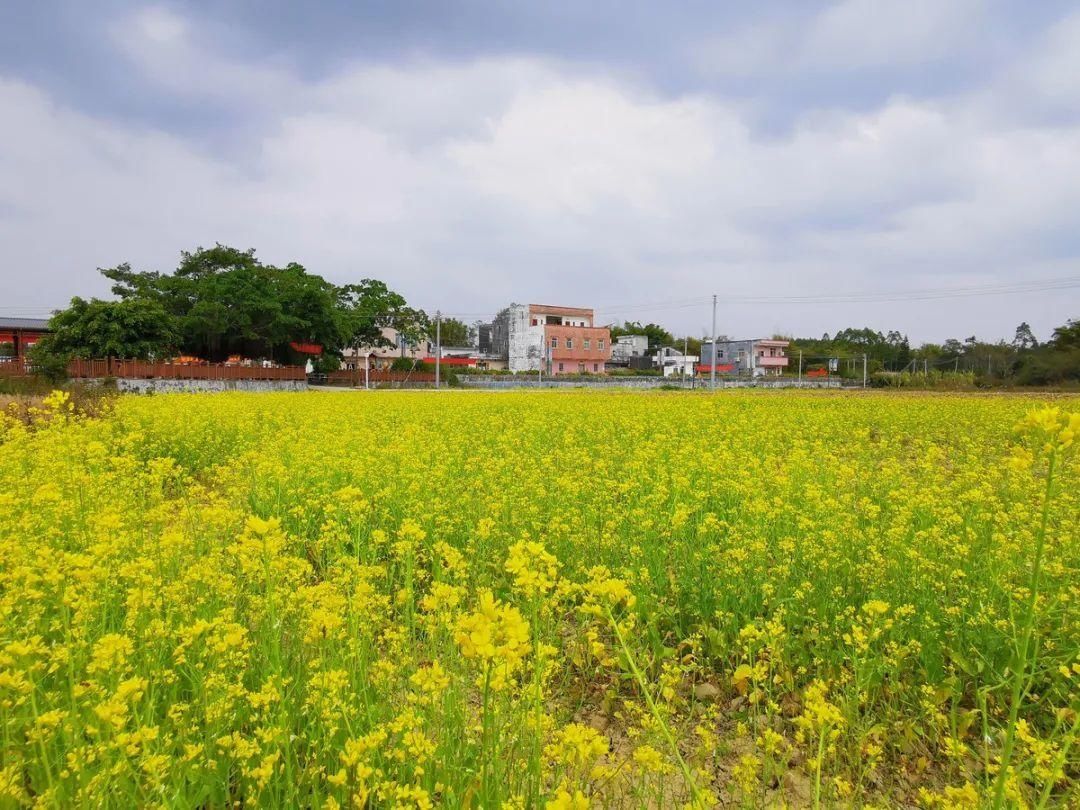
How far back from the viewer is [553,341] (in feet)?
196

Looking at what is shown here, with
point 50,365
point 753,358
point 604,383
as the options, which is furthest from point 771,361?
point 50,365

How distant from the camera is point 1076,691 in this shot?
9.19ft

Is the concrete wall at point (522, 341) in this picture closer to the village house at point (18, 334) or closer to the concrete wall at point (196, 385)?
the concrete wall at point (196, 385)

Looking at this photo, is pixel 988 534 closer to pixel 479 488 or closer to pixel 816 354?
pixel 479 488

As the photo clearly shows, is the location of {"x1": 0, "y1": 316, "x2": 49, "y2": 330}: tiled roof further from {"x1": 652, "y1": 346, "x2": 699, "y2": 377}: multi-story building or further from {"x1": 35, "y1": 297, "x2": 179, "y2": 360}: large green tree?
{"x1": 652, "y1": 346, "x2": 699, "y2": 377}: multi-story building

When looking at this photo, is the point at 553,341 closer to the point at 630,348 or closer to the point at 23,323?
the point at 630,348

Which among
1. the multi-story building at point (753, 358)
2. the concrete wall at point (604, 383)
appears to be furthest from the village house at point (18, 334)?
the multi-story building at point (753, 358)

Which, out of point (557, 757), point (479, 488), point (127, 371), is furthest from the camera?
point (127, 371)

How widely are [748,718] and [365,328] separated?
46.4m

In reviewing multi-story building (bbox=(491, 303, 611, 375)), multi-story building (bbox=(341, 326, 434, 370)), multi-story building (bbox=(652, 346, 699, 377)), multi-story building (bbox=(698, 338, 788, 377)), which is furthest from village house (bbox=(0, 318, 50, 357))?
multi-story building (bbox=(698, 338, 788, 377))

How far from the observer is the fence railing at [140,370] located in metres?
27.4

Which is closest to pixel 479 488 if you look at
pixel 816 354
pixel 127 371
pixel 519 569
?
pixel 519 569

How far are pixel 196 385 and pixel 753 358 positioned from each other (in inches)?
2331

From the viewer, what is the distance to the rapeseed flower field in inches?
69.1
